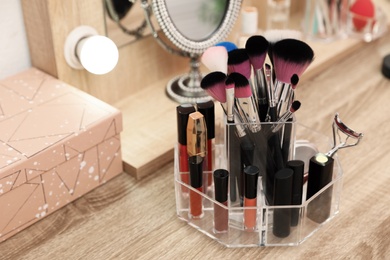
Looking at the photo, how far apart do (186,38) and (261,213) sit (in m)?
0.30

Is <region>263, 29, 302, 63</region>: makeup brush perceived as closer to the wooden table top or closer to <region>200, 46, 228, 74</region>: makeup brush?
<region>200, 46, 228, 74</region>: makeup brush

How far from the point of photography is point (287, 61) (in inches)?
24.5

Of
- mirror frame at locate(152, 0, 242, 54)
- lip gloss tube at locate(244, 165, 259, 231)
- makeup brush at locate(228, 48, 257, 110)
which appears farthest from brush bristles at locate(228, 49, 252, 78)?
mirror frame at locate(152, 0, 242, 54)

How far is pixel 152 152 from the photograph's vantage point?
81cm

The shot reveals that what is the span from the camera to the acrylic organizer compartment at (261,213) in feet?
2.19

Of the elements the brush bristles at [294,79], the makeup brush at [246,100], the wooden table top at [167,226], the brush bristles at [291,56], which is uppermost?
the brush bristles at [291,56]

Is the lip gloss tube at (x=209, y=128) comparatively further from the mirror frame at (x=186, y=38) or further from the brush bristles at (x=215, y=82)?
the mirror frame at (x=186, y=38)

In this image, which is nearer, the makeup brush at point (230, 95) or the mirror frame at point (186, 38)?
the makeup brush at point (230, 95)

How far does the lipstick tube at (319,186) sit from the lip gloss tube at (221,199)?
0.10 m

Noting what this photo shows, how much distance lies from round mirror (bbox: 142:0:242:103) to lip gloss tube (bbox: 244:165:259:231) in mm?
266

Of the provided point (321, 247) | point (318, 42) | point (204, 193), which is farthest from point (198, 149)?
point (318, 42)

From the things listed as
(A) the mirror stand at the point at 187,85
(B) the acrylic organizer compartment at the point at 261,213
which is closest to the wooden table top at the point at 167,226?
(B) the acrylic organizer compartment at the point at 261,213

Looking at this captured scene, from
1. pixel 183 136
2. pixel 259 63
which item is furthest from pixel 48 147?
pixel 259 63

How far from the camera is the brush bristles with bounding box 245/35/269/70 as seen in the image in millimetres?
631
